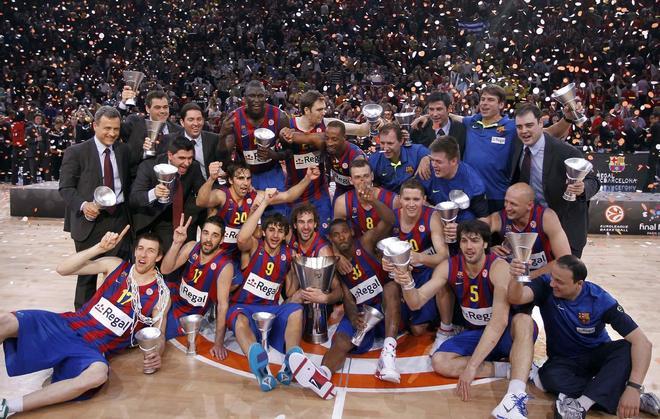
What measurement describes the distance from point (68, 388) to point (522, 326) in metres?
2.56

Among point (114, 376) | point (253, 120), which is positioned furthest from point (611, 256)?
point (114, 376)

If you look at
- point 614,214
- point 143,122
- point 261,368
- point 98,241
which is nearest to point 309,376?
point 261,368

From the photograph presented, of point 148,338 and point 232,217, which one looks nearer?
point 148,338

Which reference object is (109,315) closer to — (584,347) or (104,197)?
(104,197)

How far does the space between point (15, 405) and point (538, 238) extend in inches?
127

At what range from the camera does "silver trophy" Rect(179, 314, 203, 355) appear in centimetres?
379

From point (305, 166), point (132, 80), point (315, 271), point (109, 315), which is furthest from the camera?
point (305, 166)

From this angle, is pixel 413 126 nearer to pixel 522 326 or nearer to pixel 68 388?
pixel 522 326

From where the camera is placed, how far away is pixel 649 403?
3.12m

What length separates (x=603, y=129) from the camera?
10.6 metres

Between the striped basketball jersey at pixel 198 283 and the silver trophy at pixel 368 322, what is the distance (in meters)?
1.00

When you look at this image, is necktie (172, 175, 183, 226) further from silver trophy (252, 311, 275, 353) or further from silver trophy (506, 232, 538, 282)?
silver trophy (506, 232, 538, 282)

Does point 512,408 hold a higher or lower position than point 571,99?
lower

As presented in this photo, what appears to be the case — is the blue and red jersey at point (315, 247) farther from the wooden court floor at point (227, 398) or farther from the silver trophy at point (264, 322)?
the wooden court floor at point (227, 398)
